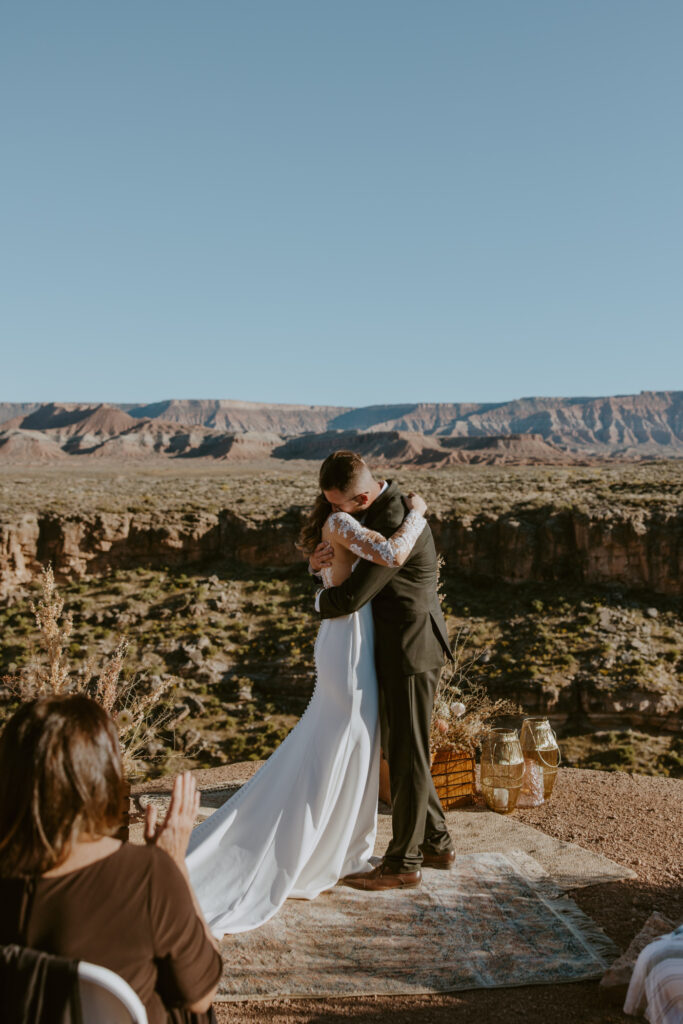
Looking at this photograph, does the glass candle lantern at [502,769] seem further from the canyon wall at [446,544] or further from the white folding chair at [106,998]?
Answer: the canyon wall at [446,544]

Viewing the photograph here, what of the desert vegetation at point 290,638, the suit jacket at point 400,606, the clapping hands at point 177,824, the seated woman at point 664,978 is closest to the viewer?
the clapping hands at point 177,824

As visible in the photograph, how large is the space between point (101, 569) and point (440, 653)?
22.4m

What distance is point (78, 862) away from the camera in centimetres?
144

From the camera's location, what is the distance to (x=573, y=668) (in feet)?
62.4

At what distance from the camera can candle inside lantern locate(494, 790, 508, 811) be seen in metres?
4.82

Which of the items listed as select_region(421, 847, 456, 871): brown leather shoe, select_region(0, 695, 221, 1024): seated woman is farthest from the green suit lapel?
select_region(0, 695, 221, 1024): seated woman

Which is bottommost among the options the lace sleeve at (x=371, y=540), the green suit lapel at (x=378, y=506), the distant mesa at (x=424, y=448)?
the lace sleeve at (x=371, y=540)

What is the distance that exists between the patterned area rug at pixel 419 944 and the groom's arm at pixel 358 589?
1251 millimetres

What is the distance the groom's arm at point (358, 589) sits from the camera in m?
3.28

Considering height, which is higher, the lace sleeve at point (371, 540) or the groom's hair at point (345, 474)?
the groom's hair at point (345, 474)

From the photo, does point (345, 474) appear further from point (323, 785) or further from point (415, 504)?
point (323, 785)

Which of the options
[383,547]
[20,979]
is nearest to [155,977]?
[20,979]

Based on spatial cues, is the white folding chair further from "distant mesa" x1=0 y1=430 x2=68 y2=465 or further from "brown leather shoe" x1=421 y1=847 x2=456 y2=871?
"distant mesa" x1=0 y1=430 x2=68 y2=465

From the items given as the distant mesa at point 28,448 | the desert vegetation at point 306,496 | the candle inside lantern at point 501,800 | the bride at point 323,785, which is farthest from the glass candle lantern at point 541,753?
the distant mesa at point 28,448
